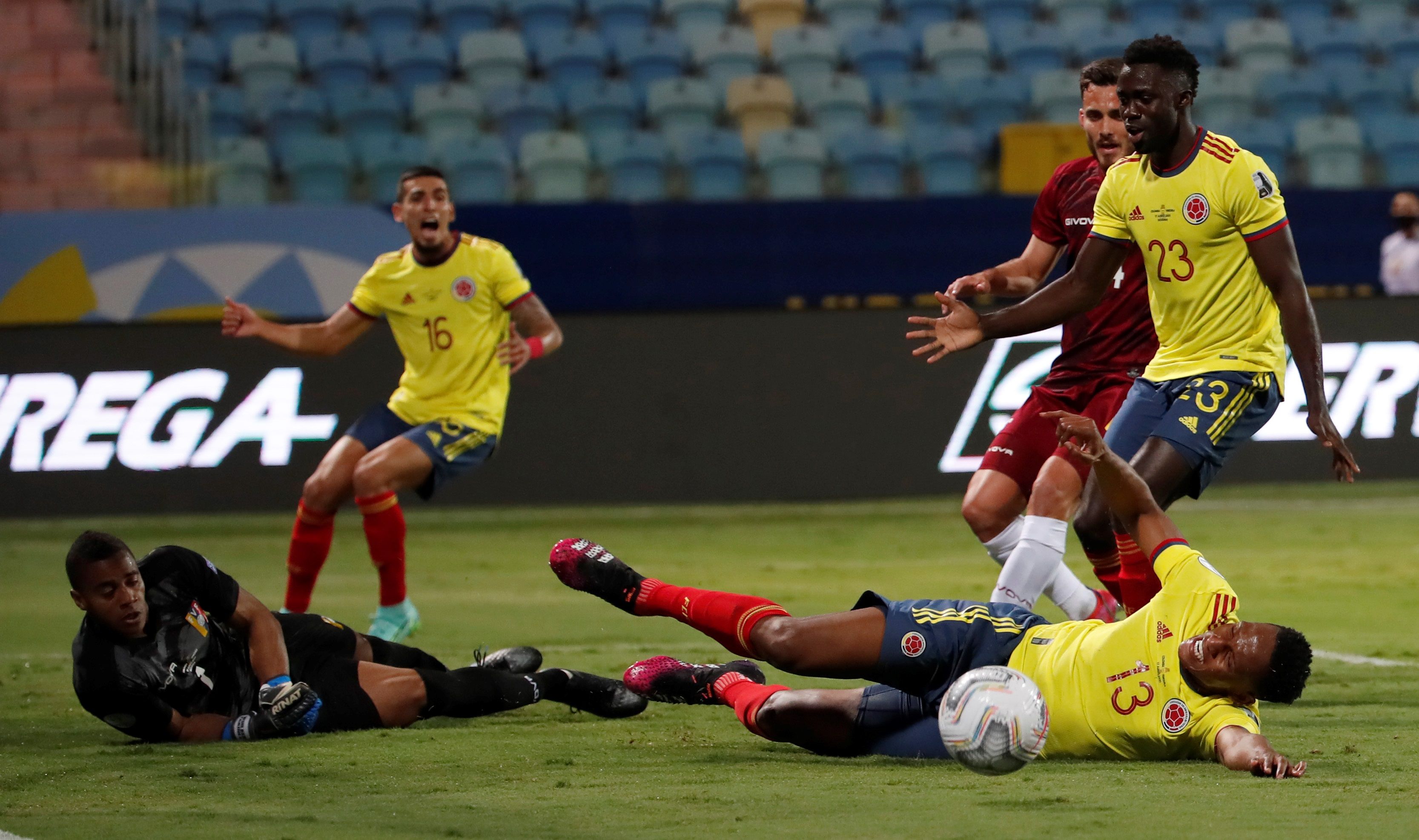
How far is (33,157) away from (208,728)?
975cm

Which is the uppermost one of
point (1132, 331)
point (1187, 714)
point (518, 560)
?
point (1132, 331)

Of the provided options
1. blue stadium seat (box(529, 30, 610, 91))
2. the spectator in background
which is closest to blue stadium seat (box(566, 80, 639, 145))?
blue stadium seat (box(529, 30, 610, 91))

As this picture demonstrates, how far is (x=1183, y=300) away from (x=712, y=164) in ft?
31.0

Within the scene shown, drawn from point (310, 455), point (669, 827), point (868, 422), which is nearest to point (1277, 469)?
A: point (868, 422)

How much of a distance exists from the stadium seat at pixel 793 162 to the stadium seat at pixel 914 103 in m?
1.04

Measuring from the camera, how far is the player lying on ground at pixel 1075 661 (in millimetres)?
4688

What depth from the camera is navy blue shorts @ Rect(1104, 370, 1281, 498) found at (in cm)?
561

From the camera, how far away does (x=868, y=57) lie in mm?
16516

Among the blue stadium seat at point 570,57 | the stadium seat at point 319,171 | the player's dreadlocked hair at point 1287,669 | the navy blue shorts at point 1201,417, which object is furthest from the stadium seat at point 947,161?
the player's dreadlocked hair at point 1287,669

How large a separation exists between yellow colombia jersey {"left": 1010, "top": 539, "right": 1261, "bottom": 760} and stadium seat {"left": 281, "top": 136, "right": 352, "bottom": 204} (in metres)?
10.4

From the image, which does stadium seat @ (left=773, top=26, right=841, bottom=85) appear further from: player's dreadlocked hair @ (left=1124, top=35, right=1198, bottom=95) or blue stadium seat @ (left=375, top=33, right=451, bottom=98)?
player's dreadlocked hair @ (left=1124, top=35, right=1198, bottom=95)

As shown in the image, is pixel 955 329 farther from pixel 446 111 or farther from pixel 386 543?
pixel 446 111

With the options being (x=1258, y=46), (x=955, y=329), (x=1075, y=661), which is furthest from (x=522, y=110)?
(x=1075, y=661)

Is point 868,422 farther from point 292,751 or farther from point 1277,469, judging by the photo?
point 292,751
